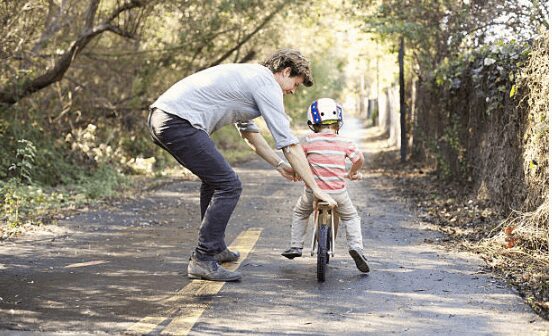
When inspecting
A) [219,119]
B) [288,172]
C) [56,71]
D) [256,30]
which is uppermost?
[256,30]

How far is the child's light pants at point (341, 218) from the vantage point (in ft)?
22.1

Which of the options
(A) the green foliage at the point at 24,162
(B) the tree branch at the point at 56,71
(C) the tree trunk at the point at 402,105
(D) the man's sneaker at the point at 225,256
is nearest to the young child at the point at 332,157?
(D) the man's sneaker at the point at 225,256

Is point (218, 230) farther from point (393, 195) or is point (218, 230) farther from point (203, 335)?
point (393, 195)

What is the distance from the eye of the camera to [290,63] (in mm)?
6312

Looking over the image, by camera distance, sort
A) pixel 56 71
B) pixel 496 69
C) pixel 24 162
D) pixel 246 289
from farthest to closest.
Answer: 1. pixel 56 71
2. pixel 496 69
3. pixel 24 162
4. pixel 246 289

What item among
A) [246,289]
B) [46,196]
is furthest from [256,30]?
[246,289]

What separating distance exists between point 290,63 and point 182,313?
221cm

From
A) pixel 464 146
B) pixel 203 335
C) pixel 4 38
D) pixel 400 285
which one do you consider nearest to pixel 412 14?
pixel 464 146

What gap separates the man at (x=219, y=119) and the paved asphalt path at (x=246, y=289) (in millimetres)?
485

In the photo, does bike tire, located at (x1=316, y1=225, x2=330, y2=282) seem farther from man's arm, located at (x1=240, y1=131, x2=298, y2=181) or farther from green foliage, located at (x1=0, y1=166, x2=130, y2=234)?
green foliage, located at (x1=0, y1=166, x2=130, y2=234)

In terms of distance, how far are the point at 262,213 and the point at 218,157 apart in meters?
5.02

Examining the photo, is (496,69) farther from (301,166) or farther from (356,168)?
(301,166)

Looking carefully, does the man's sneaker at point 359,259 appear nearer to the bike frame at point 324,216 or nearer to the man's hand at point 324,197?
the bike frame at point 324,216

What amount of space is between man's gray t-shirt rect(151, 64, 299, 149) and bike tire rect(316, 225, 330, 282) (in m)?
0.82
